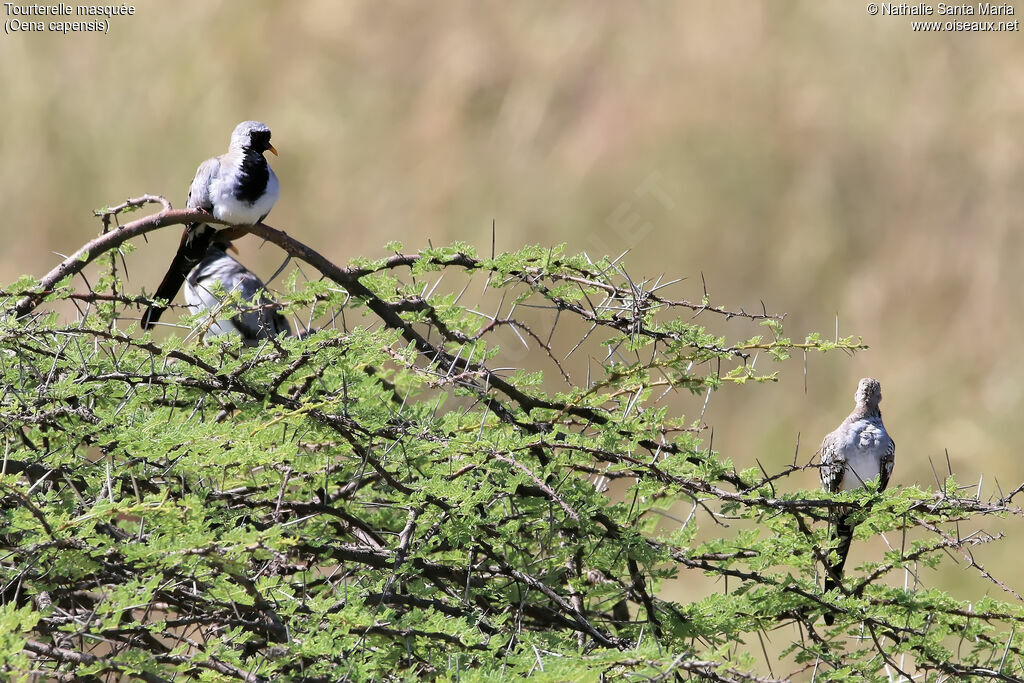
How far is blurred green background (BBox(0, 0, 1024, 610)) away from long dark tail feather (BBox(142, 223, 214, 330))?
3.32 metres

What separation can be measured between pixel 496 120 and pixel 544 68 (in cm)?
57

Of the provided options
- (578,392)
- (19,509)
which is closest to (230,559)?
(19,509)

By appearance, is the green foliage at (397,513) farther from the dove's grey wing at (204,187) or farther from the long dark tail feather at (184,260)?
the dove's grey wing at (204,187)

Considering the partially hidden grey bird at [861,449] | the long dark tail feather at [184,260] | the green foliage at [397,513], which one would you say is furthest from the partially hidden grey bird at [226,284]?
the partially hidden grey bird at [861,449]

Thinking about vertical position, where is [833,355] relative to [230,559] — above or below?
above

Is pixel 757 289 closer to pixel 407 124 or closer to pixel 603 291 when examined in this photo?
pixel 407 124

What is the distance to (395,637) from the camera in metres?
1.85

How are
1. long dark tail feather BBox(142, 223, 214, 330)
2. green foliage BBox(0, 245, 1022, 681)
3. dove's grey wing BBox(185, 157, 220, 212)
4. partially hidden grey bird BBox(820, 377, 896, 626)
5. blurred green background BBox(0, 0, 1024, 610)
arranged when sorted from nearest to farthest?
1. green foliage BBox(0, 245, 1022, 681)
2. long dark tail feather BBox(142, 223, 214, 330)
3. dove's grey wing BBox(185, 157, 220, 212)
4. partially hidden grey bird BBox(820, 377, 896, 626)
5. blurred green background BBox(0, 0, 1024, 610)

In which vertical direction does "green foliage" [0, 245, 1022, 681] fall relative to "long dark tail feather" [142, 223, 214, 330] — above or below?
below

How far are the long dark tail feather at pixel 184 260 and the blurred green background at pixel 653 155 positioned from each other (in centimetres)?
332

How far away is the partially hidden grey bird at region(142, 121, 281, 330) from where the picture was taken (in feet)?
11.4

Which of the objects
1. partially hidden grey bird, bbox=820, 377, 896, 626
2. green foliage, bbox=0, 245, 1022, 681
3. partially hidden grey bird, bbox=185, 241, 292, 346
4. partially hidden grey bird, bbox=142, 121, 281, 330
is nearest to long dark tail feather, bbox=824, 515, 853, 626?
green foliage, bbox=0, 245, 1022, 681

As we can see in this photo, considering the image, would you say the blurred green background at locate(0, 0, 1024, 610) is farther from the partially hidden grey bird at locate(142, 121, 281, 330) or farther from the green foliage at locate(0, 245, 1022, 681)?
the green foliage at locate(0, 245, 1022, 681)

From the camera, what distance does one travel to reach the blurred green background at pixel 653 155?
7363 mm
